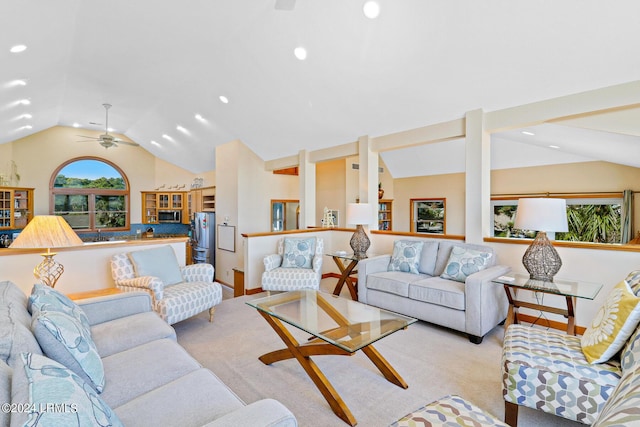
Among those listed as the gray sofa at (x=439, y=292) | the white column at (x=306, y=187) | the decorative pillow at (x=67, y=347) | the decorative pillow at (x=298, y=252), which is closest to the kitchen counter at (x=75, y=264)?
the decorative pillow at (x=298, y=252)

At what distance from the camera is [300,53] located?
391 centimetres

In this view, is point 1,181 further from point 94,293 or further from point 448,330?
point 448,330

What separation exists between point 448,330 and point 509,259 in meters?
1.14

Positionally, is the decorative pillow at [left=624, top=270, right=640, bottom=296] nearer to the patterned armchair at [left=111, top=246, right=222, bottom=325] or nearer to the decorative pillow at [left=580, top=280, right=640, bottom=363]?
the decorative pillow at [left=580, top=280, right=640, bottom=363]

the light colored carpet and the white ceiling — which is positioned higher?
the white ceiling

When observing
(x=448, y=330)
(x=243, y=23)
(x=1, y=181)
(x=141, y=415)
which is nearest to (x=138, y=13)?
(x=243, y=23)

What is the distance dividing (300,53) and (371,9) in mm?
1113

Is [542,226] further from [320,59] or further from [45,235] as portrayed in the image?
[45,235]

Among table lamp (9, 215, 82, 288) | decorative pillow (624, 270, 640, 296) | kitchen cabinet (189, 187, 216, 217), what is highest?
kitchen cabinet (189, 187, 216, 217)

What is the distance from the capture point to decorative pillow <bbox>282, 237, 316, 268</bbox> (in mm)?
4535

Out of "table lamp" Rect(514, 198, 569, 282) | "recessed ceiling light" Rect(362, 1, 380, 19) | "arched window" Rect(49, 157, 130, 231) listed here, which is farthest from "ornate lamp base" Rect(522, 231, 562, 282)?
"arched window" Rect(49, 157, 130, 231)

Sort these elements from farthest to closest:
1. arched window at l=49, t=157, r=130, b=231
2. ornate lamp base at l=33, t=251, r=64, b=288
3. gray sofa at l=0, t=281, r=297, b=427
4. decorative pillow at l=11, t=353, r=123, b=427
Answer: arched window at l=49, t=157, r=130, b=231 → ornate lamp base at l=33, t=251, r=64, b=288 → gray sofa at l=0, t=281, r=297, b=427 → decorative pillow at l=11, t=353, r=123, b=427

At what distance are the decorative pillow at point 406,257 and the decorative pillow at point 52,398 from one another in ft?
11.2

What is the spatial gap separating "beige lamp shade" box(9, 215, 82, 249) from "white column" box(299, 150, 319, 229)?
3.99 m
